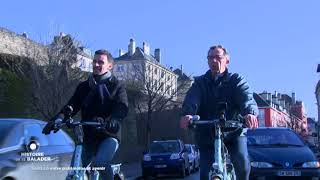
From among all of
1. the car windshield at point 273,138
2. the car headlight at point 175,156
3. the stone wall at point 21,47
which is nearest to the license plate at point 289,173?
the car windshield at point 273,138

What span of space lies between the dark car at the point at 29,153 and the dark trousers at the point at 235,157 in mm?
3056

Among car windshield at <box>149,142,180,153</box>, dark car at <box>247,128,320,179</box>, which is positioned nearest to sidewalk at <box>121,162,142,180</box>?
car windshield at <box>149,142,180,153</box>

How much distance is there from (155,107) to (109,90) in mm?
38902

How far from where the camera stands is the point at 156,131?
52.5 metres

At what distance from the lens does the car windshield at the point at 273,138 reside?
519 inches

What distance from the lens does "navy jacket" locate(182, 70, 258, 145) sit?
264 inches

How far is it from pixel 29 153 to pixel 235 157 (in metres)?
3.67

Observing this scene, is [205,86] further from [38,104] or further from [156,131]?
Result: [156,131]

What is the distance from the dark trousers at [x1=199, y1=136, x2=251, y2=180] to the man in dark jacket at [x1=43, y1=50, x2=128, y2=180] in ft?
3.29

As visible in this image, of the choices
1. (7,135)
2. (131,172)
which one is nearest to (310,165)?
(7,135)

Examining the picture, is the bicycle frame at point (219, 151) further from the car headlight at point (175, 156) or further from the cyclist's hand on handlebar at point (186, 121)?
the car headlight at point (175, 156)

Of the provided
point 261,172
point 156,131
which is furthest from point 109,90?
point 156,131

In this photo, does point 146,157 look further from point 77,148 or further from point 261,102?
point 261,102

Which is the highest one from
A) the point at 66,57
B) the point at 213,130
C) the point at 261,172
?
the point at 66,57
